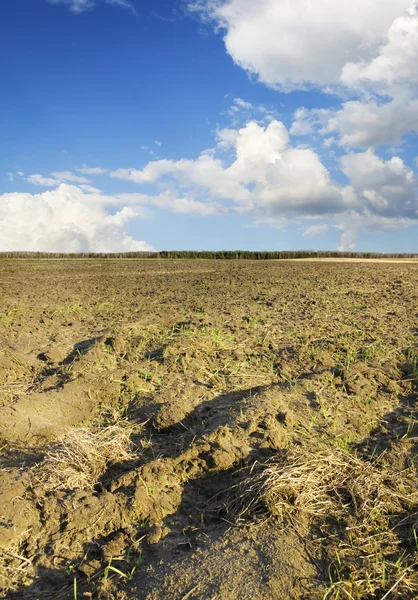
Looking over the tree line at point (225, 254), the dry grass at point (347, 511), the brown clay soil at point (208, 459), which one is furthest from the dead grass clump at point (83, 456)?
the tree line at point (225, 254)

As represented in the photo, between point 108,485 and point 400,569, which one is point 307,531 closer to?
point 400,569

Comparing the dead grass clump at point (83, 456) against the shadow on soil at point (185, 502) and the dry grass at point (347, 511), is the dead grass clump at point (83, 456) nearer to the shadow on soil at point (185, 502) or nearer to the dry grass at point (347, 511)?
the shadow on soil at point (185, 502)

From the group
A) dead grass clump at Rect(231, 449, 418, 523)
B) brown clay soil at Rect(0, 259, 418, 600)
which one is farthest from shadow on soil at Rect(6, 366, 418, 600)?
dead grass clump at Rect(231, 449, 418, 523)

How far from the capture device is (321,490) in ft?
9.18

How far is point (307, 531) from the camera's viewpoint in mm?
2502

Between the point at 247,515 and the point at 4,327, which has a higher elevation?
the point at 4,327

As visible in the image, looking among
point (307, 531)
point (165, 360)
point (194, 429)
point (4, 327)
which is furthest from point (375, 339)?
point (4, 327)

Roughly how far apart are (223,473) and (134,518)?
25.7 inches

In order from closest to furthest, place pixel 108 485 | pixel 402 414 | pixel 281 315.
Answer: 1. pixel 108 485
2. pixel 402 414
3. pixel 281 315

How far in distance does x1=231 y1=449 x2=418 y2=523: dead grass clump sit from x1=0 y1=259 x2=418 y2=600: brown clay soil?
12mm

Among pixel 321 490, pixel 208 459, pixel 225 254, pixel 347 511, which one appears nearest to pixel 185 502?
pixel 208 459

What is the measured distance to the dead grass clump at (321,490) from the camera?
2.64 m

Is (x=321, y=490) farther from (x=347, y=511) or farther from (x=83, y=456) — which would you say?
(x=83, y=456)

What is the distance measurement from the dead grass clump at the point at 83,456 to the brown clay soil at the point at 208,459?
0.01m
